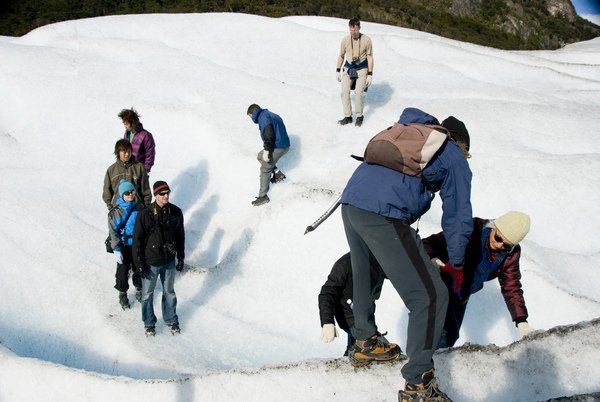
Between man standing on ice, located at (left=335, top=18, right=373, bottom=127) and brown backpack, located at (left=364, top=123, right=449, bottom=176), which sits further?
man standing on ice, located at (left=335, top=18, right=373, bottom=127)

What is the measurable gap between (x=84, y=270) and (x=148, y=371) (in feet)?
8.59

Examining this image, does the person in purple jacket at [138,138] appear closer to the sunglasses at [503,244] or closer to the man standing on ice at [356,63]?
the man standing on ice at [356,63]

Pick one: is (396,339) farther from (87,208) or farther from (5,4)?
(5,4)

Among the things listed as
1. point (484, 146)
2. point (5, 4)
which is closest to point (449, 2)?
point (5, 4)

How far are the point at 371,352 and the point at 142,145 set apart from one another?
19.9 ft

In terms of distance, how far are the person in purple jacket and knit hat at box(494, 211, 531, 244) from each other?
635cm

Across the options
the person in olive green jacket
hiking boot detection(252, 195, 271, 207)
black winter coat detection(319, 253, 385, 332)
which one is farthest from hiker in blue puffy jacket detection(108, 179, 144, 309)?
black winter coat detection(319, 253, 385, 332)

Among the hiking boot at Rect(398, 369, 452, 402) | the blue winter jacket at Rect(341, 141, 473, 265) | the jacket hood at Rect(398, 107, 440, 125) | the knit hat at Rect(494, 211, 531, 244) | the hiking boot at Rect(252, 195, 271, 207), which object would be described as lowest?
the hiking boot at Rect(252, 195, 271, 207)

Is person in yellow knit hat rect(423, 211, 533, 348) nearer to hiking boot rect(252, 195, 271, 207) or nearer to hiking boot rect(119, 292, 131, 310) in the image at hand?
hiking boot rect(119, 292, 131, 310)

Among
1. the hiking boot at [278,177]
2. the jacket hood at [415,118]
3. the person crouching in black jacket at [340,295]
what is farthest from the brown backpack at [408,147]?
the hiking boot at [278,177]

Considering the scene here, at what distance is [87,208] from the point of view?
9.63m

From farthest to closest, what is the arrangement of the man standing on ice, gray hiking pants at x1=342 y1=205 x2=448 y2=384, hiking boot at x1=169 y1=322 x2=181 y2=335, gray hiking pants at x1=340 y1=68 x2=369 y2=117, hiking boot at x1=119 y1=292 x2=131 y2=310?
gray hiking pants at x1=340 y1=68 x2=369 y2=117, the man standing on ice, hiking boot at x1=119 y1=292 x2=131 y2=310, hiking boot at x1=169 y1=322 x2=181 y2=335, gray hiking pants at x1=342 y1=205 x2=448 y2=384

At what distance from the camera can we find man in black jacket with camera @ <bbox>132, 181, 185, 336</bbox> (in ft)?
20.6

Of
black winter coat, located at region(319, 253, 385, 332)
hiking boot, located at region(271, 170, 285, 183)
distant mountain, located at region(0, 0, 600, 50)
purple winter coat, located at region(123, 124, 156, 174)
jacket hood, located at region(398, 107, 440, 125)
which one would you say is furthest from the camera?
distant mountain, located at region(0, 0, 600, 50)
